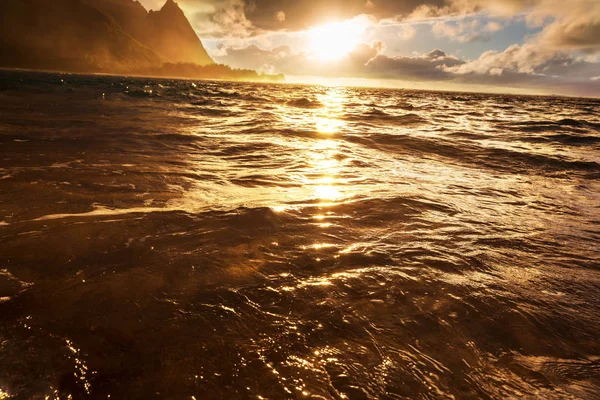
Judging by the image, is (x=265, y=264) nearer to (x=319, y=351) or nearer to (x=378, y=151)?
(x=319, y=351)

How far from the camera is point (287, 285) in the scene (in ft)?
7.86

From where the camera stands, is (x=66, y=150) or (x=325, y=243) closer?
(x=325, y=243)

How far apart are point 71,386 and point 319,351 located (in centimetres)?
125

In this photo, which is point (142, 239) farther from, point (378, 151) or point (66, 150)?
point (378, 151)

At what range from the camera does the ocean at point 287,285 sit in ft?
Answer: 5.34

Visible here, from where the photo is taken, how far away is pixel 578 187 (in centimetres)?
592

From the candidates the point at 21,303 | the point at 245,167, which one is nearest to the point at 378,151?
the point at 245,167

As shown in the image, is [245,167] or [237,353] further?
[245,167]

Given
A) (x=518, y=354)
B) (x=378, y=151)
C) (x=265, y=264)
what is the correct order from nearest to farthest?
(x=518, y=354)
(x=265, y=264)
(x=378, y=151)

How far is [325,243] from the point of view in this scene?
10.4 feet

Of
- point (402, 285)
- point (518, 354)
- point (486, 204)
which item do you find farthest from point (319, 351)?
point (486, 204)

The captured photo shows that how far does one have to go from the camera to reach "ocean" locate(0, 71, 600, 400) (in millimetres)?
1628

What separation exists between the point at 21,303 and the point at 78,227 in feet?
4.22

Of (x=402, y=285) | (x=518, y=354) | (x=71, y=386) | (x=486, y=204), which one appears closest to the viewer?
(x=71, y=386)
